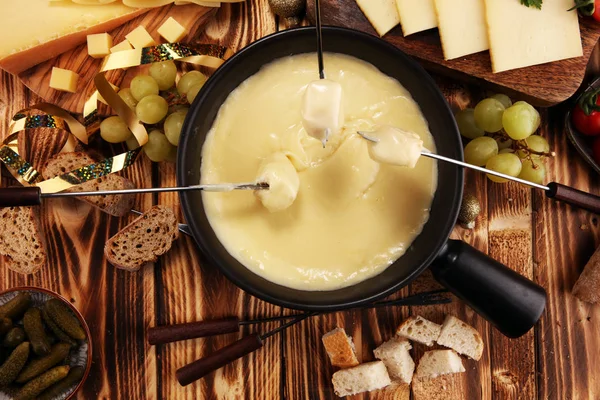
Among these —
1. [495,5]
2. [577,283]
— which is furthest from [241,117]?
[577,283]

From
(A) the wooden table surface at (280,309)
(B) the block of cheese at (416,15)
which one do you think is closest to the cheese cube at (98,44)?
(A) the wooden table surface at (280,309)

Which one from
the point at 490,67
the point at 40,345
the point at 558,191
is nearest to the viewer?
the point at 558,191

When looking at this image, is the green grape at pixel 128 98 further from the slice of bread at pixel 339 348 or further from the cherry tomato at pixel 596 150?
the cherry tomato at pixel 596 150

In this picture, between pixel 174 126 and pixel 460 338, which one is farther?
pixel 460 338

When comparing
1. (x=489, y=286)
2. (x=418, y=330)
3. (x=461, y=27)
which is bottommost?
(x=418, y=330)

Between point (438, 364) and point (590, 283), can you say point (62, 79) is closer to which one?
point (438, 364)

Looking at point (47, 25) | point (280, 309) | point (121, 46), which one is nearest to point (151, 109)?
point (121, 46)
